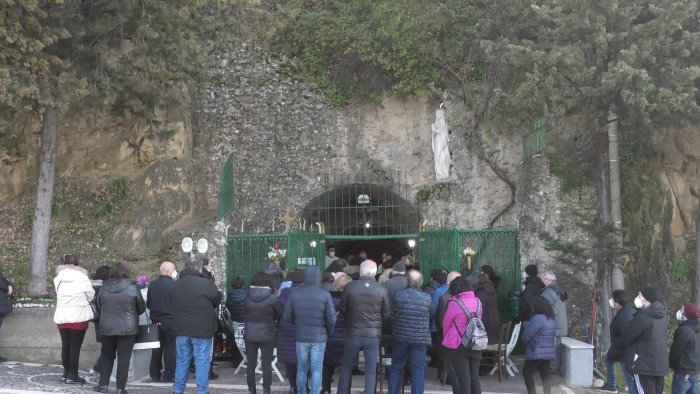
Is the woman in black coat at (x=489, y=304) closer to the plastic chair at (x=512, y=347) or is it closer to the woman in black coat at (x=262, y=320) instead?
the plastic chair at (x=512, y=347)

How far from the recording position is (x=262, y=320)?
7996 millimetres

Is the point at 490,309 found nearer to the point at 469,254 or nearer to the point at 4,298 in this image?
the point at 469,254

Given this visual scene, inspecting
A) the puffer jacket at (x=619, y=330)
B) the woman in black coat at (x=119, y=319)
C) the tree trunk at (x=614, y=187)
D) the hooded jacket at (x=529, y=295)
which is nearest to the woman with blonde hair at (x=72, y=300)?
the woman in black coat at (x=119, y=319)

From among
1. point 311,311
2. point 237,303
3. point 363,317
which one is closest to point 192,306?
point 311,311

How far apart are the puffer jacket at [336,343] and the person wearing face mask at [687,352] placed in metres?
3.57

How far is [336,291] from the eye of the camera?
8438mm

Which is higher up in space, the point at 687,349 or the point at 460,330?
the point at 460,330

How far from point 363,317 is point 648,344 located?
116 inches

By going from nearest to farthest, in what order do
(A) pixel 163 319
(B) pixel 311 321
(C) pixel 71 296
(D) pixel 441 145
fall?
(B) pixel 311 321 < (C) pixel 71 296 < (A) pixel 163 319 < (D) pixel 441 145

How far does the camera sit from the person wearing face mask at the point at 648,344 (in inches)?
291

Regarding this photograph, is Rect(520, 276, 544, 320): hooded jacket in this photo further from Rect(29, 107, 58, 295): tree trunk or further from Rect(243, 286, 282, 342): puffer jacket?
Rect(29, 107, 58, 295): tree trunk

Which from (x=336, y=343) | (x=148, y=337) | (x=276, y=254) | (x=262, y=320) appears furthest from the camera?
(x=276, y=254)

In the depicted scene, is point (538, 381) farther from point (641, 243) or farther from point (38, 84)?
point (38, 84)

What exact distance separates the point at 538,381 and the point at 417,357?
9.63ft
